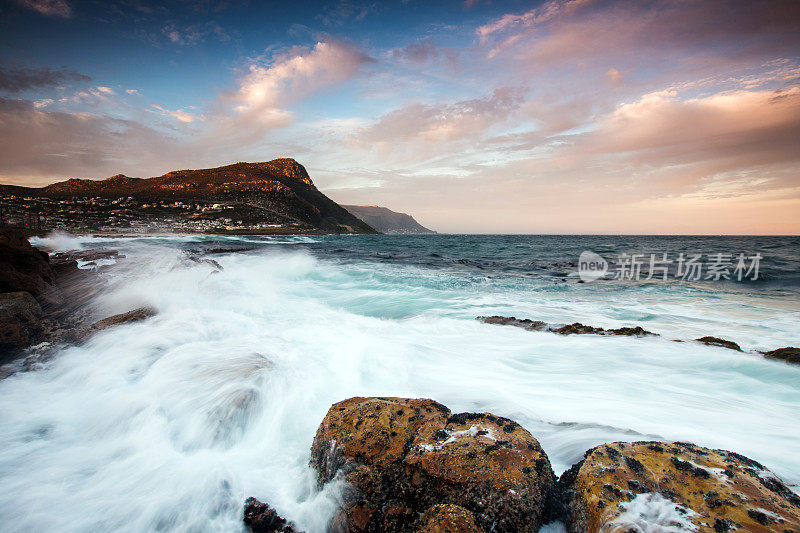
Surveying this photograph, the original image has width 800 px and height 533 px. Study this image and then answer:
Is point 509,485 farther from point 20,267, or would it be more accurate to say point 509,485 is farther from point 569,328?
point 20,267

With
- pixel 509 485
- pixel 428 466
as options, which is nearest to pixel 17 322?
pixel 428 466

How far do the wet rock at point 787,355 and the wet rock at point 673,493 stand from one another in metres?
5.26

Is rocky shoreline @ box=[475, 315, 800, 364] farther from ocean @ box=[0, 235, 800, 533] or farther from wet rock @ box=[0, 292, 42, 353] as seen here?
wet rock @ box=[0, 292, 42, 353]

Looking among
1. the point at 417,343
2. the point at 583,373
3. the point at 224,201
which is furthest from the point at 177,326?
the point at 224,201

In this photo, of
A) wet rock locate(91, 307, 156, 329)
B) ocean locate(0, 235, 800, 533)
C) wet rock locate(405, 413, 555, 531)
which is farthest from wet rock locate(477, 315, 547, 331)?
wet rock locate(91, 307, 156, 329)

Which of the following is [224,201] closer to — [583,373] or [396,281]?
[396,281]

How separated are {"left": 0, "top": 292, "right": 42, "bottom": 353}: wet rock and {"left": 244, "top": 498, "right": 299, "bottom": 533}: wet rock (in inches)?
208

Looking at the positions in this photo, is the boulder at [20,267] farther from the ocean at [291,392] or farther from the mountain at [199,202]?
the mountain at [199,202]

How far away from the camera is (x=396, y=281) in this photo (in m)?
14.6

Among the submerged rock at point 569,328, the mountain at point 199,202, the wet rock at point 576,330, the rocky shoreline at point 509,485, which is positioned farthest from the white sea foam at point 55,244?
the mountain at point 199,202

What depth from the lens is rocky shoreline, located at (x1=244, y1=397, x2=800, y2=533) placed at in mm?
1757

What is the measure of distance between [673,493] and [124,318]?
8.31m

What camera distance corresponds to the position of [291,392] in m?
4.32

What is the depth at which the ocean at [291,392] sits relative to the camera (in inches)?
105
